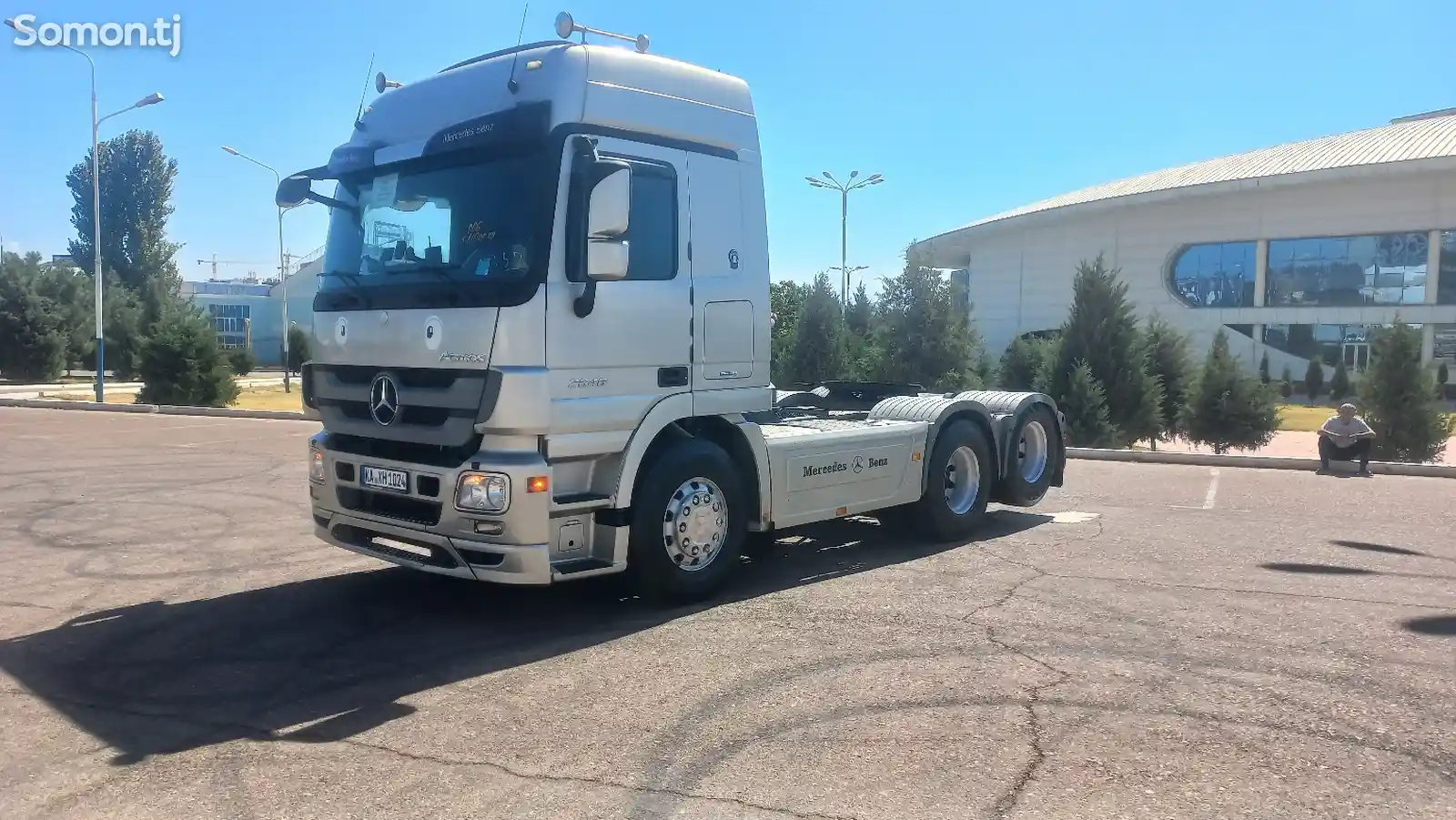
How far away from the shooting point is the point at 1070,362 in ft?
69.3

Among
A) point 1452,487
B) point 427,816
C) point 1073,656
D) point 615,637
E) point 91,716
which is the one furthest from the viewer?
point 1452,487

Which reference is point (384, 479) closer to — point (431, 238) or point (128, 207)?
point (431, 238)

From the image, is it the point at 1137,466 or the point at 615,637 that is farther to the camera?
the point at 1137,466

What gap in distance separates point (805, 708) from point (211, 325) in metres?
30.2

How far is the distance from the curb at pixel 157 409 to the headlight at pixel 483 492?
19932 mm

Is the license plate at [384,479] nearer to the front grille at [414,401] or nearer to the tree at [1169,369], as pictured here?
the front grille at [414,401]

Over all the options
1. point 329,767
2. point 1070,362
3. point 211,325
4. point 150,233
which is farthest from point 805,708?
point 150,233

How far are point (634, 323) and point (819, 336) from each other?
67.1 feet

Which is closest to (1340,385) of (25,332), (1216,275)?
(1216,275)

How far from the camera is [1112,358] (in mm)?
20891

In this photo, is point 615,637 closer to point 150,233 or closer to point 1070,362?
point 1070,362

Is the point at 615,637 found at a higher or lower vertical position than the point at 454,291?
lower

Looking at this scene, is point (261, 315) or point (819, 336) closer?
point (819, 336)

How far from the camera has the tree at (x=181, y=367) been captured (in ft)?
96.0
